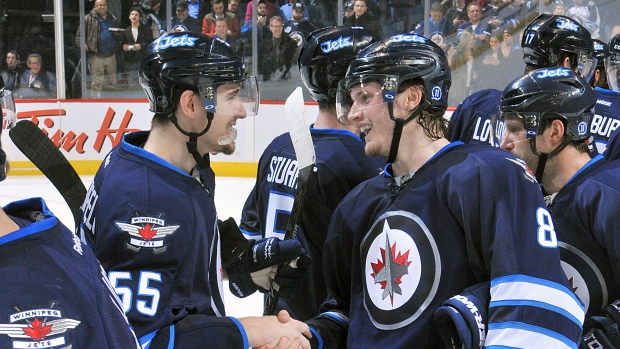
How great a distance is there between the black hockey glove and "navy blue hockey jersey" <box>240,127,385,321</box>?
2.45 feet

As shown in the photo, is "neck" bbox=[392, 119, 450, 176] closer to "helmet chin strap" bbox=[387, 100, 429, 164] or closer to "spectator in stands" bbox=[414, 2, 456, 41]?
"helmet chin strap" bbox=[387, 100, 429, 164]

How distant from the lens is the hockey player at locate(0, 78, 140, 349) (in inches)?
37.0

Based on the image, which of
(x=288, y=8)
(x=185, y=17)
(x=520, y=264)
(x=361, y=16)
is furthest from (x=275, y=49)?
(x=520, y=264)

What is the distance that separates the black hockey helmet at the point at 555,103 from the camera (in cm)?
208

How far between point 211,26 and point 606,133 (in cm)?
676

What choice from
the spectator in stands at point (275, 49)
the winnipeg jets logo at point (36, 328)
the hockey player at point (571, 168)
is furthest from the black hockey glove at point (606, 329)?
the spectator in stands at point (275, 49)

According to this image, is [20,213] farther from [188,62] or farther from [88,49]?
[88,49]

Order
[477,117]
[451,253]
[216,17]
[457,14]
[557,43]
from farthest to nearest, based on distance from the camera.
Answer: [216,17], [457,14], [557,43], [477,117], [451,253]

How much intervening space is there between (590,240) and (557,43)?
1595 millimetres

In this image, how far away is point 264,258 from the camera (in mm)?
2076

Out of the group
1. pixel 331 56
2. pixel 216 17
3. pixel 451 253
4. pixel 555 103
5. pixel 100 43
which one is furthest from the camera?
pixel 100 43

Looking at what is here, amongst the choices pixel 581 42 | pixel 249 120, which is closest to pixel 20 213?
pixel 581 42

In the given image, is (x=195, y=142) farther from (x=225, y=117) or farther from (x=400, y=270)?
(x=400, y=270)

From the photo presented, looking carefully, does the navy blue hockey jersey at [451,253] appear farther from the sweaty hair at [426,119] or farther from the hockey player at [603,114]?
the hockey player at [603,114]
